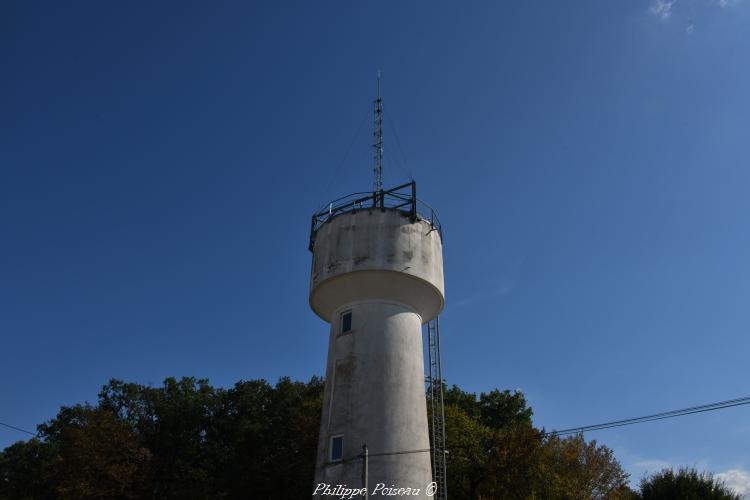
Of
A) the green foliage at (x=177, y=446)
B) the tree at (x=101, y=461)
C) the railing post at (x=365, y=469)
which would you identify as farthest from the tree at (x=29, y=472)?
the railing post at (x=365, y=469)

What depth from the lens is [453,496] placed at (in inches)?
1199

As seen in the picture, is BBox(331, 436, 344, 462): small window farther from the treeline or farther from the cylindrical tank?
the treeline

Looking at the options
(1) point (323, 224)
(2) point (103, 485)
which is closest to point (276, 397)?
(2) point (103, 485)

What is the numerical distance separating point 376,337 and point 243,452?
23.0 meters

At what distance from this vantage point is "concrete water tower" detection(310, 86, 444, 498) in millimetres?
16797

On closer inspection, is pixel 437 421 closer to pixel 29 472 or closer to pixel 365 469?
pixel 365 469

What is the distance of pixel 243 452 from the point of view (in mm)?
37531

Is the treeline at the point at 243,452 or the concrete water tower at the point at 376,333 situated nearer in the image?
the concrete water tower at the point at 376,333

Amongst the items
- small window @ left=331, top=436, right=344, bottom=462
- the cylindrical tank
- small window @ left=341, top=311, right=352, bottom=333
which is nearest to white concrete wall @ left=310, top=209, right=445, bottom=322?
the cylindrical tank

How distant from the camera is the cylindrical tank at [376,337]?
1680 cm

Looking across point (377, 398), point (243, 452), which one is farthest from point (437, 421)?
point (243, 452)

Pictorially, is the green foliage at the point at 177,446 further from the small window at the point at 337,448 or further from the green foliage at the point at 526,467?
the small window at the point at 337,448

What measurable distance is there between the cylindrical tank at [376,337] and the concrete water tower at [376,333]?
0.10 feet

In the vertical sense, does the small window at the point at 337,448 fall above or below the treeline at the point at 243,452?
below
